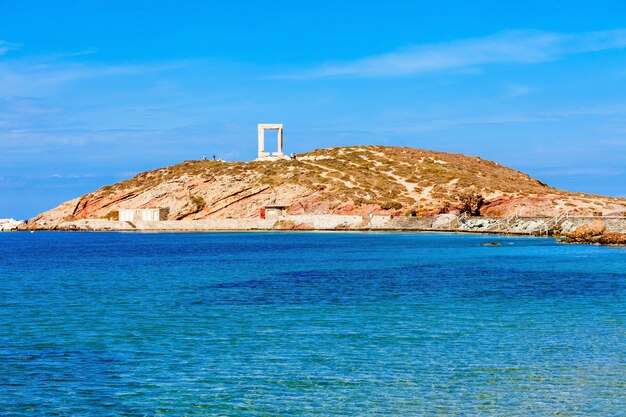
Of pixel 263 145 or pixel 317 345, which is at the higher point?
pixel 263 145

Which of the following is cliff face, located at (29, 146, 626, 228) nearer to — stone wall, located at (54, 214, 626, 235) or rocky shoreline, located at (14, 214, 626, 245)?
stone wall, located at (54, 214, 626, 235)

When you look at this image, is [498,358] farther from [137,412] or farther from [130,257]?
[130,257]

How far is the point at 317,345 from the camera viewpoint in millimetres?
24766

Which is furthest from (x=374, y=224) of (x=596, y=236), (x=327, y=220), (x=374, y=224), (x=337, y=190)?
(x=596, y=236)

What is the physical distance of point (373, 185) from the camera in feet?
493

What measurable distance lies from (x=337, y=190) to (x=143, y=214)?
132 feet

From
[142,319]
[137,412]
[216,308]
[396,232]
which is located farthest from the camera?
[396,232]

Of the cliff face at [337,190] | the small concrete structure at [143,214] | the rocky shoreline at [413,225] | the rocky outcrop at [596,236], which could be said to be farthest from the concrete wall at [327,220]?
the rocky outcrop at [596,236]

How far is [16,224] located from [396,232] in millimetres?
110813

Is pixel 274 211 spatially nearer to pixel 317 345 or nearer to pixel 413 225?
pixel 413 225

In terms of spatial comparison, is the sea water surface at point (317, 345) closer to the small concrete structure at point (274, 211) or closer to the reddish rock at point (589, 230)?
the reddish rock at point (589, 230)

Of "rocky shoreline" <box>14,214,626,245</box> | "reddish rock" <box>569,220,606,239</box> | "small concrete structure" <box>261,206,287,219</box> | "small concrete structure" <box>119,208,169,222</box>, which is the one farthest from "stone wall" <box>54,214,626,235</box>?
"reddish rock" <box>569,220,606,239</box>

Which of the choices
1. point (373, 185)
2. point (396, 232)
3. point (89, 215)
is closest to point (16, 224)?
point (89, 215)

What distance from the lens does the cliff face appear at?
13525cm
